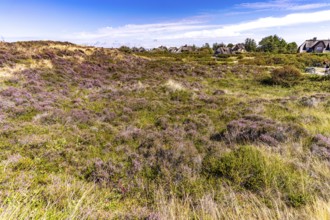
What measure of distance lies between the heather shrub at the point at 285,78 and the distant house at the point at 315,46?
67.6 metres

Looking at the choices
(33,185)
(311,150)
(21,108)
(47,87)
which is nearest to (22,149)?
(33,185)

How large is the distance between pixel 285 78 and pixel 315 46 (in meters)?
73.2

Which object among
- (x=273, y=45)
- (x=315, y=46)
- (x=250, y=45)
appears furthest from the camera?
(x=250, y=45)

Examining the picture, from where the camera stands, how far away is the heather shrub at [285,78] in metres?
17.0

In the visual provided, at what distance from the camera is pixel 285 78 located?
57.3 feet

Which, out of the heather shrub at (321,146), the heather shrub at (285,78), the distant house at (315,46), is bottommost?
the heather shrub at (321,146)

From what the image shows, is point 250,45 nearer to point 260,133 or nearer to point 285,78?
point 285,78

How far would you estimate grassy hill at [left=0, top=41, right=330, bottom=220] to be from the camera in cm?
344

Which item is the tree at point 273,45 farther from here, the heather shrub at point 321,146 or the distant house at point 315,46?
the heather shrub at point 321,146

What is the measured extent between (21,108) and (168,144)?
293 inches

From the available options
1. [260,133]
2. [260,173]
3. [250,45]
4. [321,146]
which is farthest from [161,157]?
[250,45]

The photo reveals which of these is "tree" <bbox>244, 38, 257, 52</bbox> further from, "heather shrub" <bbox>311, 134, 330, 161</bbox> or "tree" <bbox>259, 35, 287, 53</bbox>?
"heather shrub" <bbox>311, 134, 330, 161</bbox>

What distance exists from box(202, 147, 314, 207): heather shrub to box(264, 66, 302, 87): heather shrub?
581 inches

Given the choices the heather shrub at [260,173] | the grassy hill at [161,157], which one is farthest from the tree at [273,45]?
the heather shrub at [260,173]
